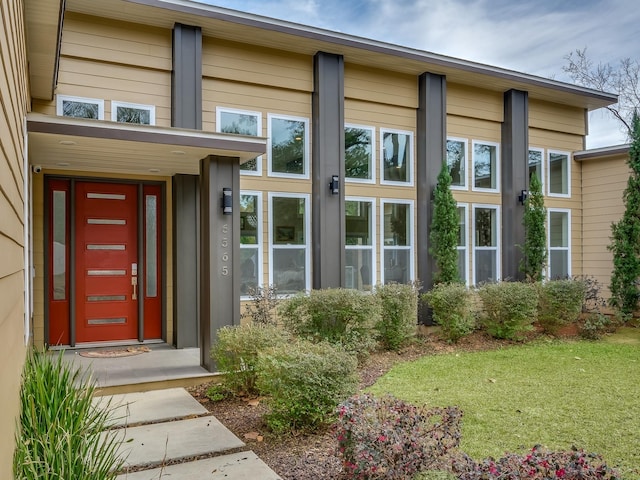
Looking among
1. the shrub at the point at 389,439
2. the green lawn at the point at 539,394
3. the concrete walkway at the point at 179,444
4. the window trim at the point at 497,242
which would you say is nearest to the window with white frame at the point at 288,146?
the green lawn at the point at 539,394

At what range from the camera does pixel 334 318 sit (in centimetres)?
669

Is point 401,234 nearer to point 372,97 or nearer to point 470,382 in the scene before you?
point 372,97

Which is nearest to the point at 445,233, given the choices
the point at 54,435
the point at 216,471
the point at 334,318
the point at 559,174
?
the point at 334,318

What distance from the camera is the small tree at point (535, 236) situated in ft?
31.1

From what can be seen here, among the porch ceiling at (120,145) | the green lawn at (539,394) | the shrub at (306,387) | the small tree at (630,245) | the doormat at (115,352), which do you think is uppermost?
the porch ceiling at (120,145)

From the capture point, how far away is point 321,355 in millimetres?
4191

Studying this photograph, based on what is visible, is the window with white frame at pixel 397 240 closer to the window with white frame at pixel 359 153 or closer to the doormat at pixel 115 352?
the window with white frame at pixel 359 153

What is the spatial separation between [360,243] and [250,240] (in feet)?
6.58

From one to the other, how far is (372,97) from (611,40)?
1357cm

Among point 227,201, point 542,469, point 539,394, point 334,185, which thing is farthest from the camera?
point 334,185

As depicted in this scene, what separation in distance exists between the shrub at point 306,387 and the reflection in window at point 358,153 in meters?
4.84

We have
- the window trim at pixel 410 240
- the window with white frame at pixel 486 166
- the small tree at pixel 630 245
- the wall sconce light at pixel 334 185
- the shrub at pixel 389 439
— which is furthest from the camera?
the window with white frame at pixel 486 166

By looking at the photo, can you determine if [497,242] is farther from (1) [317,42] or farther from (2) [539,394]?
(1) [317,42]

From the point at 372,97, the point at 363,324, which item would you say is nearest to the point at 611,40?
the point at 372,97
